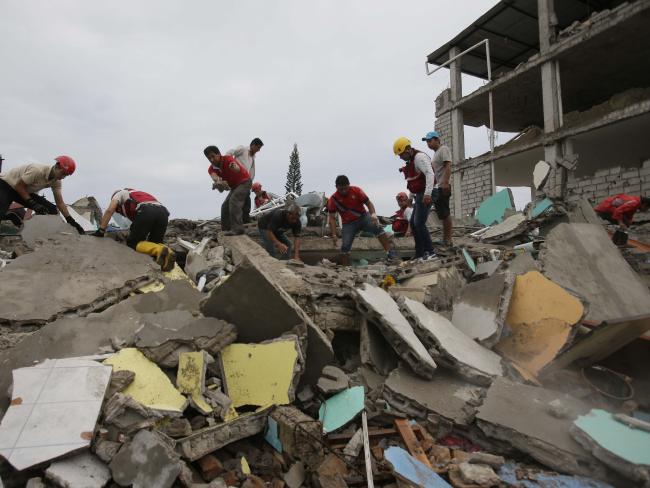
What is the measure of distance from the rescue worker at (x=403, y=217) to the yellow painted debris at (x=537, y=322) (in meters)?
3.89

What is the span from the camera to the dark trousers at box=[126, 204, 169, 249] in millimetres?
4605

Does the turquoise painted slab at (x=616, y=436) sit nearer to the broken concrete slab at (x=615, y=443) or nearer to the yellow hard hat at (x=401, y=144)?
the broken concrete slab at (x=615, y=443)

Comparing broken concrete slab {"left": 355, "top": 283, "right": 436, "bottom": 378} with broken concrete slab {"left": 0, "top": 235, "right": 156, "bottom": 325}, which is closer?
broken concrete slab {"left": 355, "top": 283, "right": 436, "bottom": 378}

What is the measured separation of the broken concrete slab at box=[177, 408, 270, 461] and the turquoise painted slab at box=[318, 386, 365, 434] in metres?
0.38

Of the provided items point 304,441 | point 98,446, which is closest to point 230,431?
point 304,441

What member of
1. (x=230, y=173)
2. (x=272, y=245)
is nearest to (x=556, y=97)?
(x=272, y=245)

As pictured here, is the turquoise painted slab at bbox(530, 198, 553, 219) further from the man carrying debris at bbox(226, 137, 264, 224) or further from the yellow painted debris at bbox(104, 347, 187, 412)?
the yellow painted debris at bbox(104, 347, 187, 412)

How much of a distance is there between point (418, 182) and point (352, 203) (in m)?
1.06

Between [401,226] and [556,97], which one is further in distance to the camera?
[556,97]

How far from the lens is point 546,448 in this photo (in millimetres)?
1986

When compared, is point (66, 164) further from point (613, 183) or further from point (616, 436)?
point (613, 183)

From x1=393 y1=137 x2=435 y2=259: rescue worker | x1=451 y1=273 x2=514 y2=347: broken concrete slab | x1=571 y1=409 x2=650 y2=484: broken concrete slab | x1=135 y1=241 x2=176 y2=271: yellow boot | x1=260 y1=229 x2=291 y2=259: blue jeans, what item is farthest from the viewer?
x1=260 y1=229 x2=291 y2=259: blue jeans

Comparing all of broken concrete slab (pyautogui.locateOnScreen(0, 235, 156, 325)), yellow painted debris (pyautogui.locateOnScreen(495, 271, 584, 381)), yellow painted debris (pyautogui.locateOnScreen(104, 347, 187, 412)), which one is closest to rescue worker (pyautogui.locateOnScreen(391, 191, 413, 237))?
yellow painted debris (pyautogui.locateOnScreen(495, 271, 584, 381))

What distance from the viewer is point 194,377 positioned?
232 centimetres
